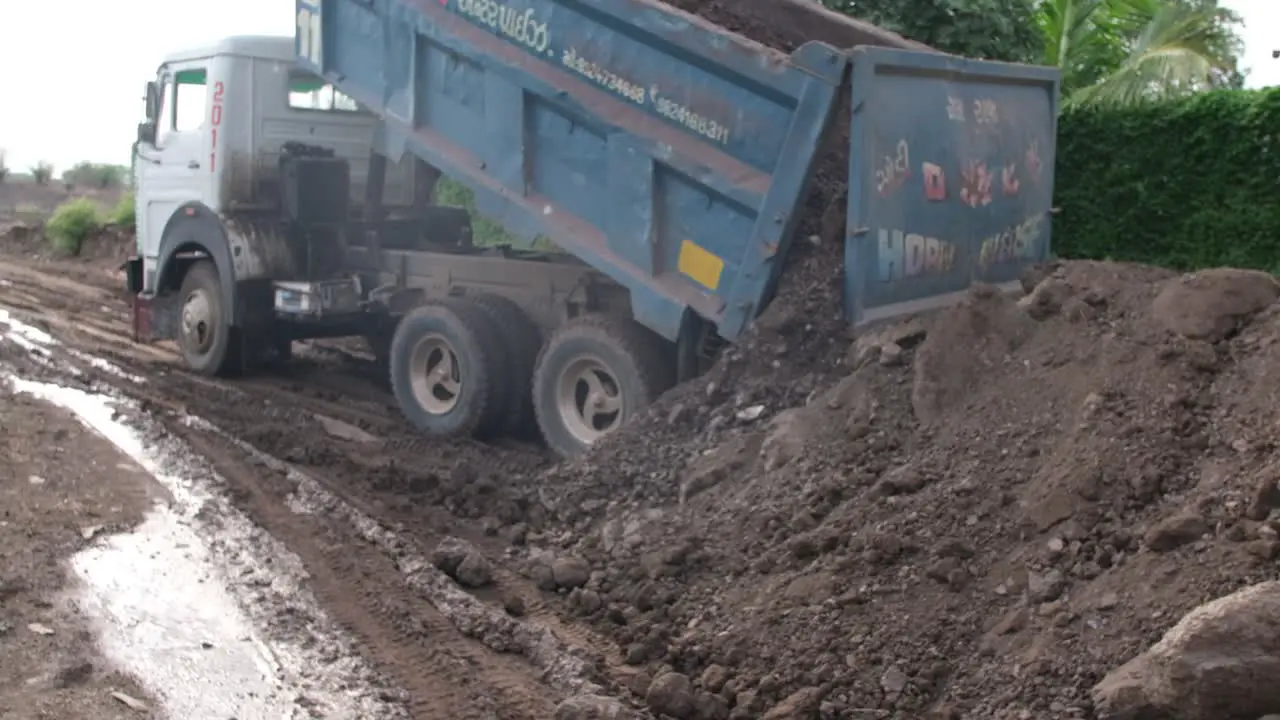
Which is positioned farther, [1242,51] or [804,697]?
Answer: [1242,51]

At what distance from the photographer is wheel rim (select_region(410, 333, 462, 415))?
30.2 ft

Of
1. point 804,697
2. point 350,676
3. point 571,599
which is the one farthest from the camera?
point 571,599

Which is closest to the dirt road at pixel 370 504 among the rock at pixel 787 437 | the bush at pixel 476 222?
the rock at pixel 787 437

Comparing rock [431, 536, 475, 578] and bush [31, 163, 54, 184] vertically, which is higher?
bush [31, 163, 54, 184]

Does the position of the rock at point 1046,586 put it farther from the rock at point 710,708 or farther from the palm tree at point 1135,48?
the palm tree at point 1135,48

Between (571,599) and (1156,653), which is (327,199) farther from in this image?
(1156,653)

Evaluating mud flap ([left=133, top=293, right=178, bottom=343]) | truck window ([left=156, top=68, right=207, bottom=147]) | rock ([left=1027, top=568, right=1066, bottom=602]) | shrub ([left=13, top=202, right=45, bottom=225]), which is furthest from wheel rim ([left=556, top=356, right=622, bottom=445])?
shrub ([left=13, top=202, right=45, bottom=225])

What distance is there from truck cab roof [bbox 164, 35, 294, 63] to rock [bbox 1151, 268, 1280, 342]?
7.39m

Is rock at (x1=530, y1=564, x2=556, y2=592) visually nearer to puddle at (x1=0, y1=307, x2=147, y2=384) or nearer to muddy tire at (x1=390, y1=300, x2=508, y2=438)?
muddy tire at (x1=390, y1=300, x2=508, y2=438)

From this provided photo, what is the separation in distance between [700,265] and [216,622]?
325 cm

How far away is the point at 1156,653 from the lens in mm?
3904

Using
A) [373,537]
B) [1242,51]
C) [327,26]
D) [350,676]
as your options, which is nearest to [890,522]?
[350,676]

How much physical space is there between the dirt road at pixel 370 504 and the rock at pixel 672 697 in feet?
0.95

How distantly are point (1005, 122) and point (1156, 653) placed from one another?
4655mm
